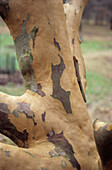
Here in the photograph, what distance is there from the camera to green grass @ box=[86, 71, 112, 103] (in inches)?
223

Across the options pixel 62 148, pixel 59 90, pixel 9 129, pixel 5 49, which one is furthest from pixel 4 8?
pixel 5 49

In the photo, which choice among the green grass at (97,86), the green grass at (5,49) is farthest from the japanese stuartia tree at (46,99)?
the green grass at (5,49)

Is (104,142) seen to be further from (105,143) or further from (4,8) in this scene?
(4,8)

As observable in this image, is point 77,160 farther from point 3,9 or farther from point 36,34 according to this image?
point 3,9

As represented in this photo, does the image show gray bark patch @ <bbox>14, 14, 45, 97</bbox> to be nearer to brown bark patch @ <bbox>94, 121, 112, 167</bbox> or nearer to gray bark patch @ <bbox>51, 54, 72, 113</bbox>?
gray bark patch @ <bbox>51, 54, 72, 113</bbox>

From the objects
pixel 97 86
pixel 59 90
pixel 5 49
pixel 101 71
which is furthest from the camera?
pixel 5 49

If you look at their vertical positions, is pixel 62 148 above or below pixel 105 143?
above

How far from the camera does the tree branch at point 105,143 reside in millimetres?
1518

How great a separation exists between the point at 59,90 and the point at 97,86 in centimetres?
513

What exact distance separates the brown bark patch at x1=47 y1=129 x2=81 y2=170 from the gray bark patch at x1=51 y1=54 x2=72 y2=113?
0.15m

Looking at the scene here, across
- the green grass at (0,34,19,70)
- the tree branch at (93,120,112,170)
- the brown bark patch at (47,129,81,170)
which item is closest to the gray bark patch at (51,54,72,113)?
the brown bark patch at (47,129,81,170)

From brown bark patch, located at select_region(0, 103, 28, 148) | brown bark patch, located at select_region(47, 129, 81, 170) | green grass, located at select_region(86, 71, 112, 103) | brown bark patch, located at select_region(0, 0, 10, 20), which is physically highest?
brown bark patch, located at select_region(0, 0, 10, 20)

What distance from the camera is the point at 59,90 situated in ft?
4.53

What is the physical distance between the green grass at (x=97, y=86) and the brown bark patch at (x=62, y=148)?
394 cm
